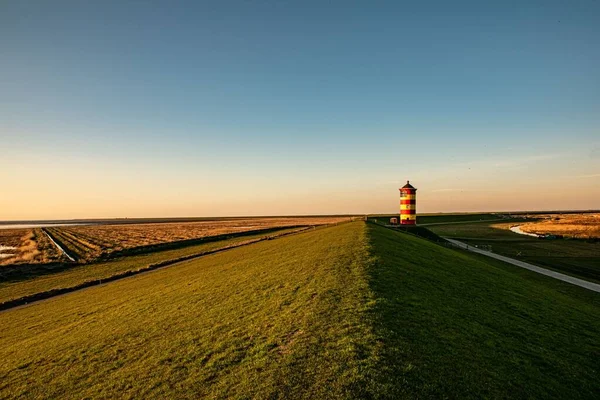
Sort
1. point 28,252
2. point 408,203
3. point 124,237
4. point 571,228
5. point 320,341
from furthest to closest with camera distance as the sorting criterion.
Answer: point 124,237
point 571,228
point 28,252
point 408,203
point 320,341

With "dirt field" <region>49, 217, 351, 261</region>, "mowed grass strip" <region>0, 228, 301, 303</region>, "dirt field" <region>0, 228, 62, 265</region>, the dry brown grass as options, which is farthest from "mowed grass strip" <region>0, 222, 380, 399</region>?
the dry brown grass

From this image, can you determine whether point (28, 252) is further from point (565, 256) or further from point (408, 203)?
point (565, 256)

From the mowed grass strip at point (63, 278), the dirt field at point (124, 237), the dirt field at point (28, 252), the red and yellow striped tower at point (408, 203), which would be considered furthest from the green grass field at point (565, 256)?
the dirt field at point (28, 252)

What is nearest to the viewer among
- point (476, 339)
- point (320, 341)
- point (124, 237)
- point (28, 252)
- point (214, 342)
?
point (320, 341)

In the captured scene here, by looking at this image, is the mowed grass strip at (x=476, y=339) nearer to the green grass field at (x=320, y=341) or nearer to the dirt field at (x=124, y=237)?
the green grass field at (x=320, y=341)

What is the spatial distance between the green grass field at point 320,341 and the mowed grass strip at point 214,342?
0.05 metres

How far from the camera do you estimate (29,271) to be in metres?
36.4

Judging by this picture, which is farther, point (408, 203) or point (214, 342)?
point (408, 203)

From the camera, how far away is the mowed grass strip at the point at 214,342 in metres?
7.90

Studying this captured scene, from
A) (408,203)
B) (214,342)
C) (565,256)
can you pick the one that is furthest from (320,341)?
(565,256)

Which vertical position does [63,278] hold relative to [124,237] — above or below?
below

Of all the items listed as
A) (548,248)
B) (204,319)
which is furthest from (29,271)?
(548,248)

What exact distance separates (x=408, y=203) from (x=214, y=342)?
4589 centimetres

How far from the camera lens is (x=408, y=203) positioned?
169 feet
